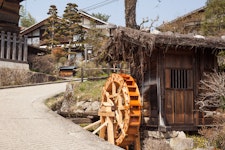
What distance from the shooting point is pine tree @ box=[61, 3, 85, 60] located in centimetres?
3528

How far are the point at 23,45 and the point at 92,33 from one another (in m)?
7.18

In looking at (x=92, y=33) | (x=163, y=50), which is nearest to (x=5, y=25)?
(x=92, y=33)

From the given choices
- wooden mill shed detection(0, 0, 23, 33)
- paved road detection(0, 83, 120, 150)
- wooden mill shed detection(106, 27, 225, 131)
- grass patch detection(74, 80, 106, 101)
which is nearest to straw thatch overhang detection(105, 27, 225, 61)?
wooden mill shed detection(106, 27, 225, 131)

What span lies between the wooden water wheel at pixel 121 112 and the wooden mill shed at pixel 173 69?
663mm

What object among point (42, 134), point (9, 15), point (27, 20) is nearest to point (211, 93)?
point (42, 134)

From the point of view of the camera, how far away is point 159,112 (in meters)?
10.1

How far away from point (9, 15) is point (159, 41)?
20355 mm

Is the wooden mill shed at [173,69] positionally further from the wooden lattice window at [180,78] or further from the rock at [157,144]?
the rock at [157,144]

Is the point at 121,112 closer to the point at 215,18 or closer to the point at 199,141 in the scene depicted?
the point at 199,141

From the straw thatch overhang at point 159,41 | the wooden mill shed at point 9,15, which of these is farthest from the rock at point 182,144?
the wooden mill shed at point 9,15

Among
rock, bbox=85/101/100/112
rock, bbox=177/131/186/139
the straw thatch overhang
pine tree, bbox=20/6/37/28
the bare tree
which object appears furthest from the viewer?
pine tree, bbox=20/6/37/28

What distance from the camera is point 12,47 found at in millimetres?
24703

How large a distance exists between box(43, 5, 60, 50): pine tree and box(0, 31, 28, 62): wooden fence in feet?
30.6

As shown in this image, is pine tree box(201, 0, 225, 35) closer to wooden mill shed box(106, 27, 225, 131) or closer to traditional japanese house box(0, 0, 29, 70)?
wooden mill shed box(106, 27, 225, 131)
